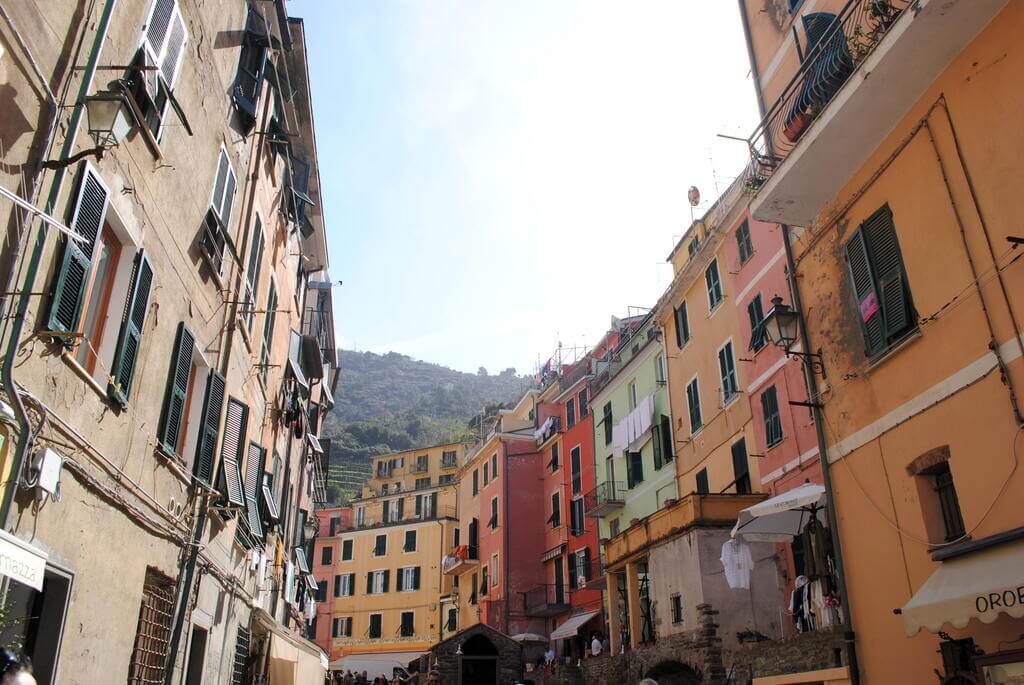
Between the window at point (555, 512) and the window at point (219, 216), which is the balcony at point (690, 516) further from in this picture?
the window at point (555, 512)

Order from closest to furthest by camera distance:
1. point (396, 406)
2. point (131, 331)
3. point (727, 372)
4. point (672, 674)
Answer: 1. point (131, 331)
2. point (672, 674)
3. point (727, 372)
4. point (396, 406)

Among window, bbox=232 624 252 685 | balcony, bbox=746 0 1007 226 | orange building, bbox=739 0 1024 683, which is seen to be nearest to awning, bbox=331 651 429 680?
window, bbox=232 624 252 685

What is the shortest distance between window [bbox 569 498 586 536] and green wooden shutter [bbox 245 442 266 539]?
25412 millimetres

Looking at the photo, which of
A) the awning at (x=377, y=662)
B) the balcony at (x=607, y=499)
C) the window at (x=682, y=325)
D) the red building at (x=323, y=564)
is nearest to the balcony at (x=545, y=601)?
the balcony at (x=607, y=499)

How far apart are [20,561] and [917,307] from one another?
377 inches

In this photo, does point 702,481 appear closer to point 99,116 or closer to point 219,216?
point 219,216

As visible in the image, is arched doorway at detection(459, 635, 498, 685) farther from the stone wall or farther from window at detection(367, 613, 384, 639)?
window at detection(367, 613, 384, 639)

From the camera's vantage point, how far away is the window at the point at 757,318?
2097cm

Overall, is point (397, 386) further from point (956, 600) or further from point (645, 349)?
point (956, 600)

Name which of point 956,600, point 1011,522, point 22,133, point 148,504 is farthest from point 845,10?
point 148,504

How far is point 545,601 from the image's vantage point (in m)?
41.9

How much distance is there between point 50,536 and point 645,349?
26.1 metres

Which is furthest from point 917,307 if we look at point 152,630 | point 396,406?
point 396,406

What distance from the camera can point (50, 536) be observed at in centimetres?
671
